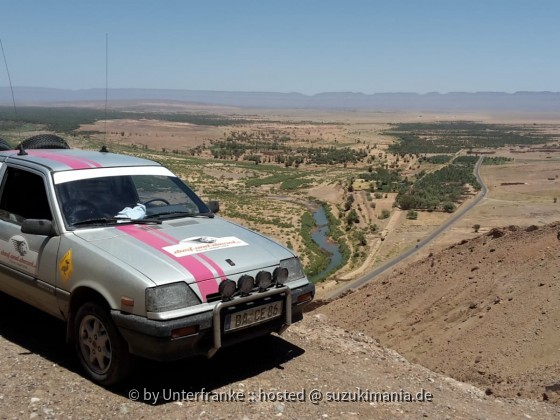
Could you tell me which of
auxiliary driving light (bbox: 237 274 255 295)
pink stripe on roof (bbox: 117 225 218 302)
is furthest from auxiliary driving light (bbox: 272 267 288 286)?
pink stripe on roof (bbox: 117 225 218 302)

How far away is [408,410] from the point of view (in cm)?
498

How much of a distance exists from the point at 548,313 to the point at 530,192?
124 feet

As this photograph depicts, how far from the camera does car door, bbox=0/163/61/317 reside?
524 centimetres

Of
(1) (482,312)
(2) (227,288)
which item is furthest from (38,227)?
(1) (482,312)

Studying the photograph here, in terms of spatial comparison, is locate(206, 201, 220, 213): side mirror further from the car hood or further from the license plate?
the license plate

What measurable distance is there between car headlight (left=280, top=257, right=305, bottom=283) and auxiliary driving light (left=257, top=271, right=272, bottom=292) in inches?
14.2

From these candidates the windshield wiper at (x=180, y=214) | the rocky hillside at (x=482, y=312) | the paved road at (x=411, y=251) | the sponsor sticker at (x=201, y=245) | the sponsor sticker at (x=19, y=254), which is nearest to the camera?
the sponsor sticker at (x=201, y=245)

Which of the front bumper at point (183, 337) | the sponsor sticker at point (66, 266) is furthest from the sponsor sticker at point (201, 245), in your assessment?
the sponsor sticker at point (66, 266)

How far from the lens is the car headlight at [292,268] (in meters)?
5.29

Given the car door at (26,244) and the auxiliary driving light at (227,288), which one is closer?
the auxiliary driving light at (227,288)

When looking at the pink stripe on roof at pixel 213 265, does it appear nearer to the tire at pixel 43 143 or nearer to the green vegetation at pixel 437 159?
the tire at pixel 43 143

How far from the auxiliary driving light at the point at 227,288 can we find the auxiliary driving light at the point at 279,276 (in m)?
0.49

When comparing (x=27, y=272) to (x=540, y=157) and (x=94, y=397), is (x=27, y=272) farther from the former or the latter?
(x=540, y=157)

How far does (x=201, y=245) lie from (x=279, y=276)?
0.72 meters
